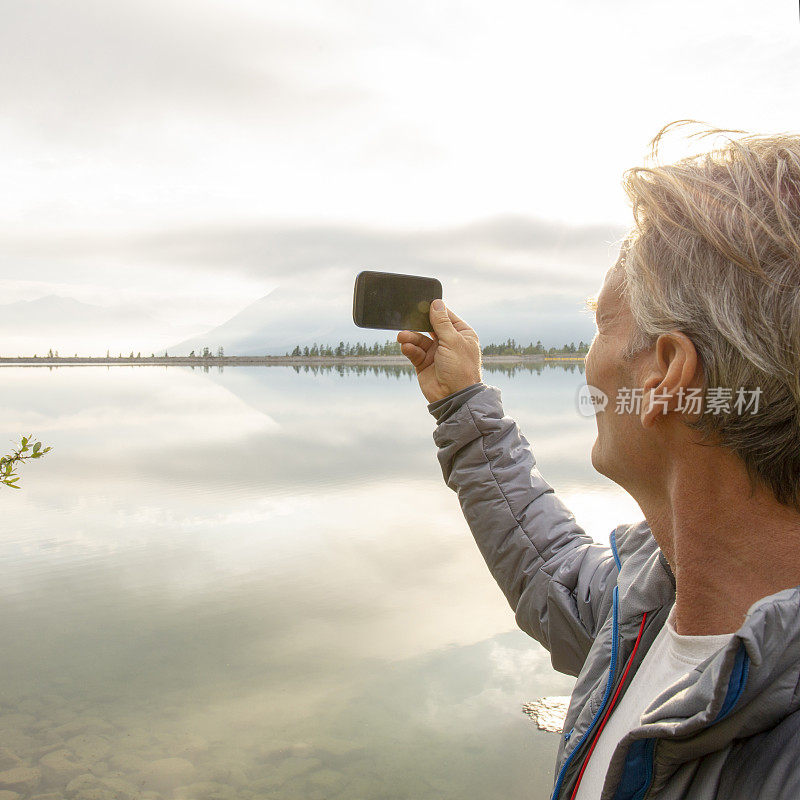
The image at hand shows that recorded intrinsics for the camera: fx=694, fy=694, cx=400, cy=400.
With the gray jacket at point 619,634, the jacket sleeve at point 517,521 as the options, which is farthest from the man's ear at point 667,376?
the jacket sleeve at point 517,521

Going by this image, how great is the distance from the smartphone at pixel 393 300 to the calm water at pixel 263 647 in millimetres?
2882

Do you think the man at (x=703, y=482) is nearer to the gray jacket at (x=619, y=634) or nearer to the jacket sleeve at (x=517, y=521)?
the gray jacket at (x=619, y=634)

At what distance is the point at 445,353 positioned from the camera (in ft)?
5.99

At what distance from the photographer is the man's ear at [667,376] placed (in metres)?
1.03

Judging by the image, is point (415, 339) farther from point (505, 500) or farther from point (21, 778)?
point (21, 778)

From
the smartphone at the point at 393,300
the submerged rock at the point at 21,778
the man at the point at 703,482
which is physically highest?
the smartphone at the point at 393,300

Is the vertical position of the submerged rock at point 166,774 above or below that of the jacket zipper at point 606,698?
below

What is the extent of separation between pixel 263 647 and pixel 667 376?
4727 mm

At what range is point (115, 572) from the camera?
6.68m

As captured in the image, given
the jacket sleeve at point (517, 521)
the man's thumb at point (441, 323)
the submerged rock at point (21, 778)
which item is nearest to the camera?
the jacket sleeve at point (517, 521)

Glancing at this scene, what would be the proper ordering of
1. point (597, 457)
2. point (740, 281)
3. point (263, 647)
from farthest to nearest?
point (263, 647) → point (597, 457) → point (740, 281)

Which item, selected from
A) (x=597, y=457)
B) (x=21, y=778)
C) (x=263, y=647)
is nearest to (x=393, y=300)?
(x=597, y=457)

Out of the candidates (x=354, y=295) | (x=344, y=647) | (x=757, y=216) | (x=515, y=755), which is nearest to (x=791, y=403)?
(x=757, y=216)

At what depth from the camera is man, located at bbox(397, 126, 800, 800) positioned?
82 centimetres
